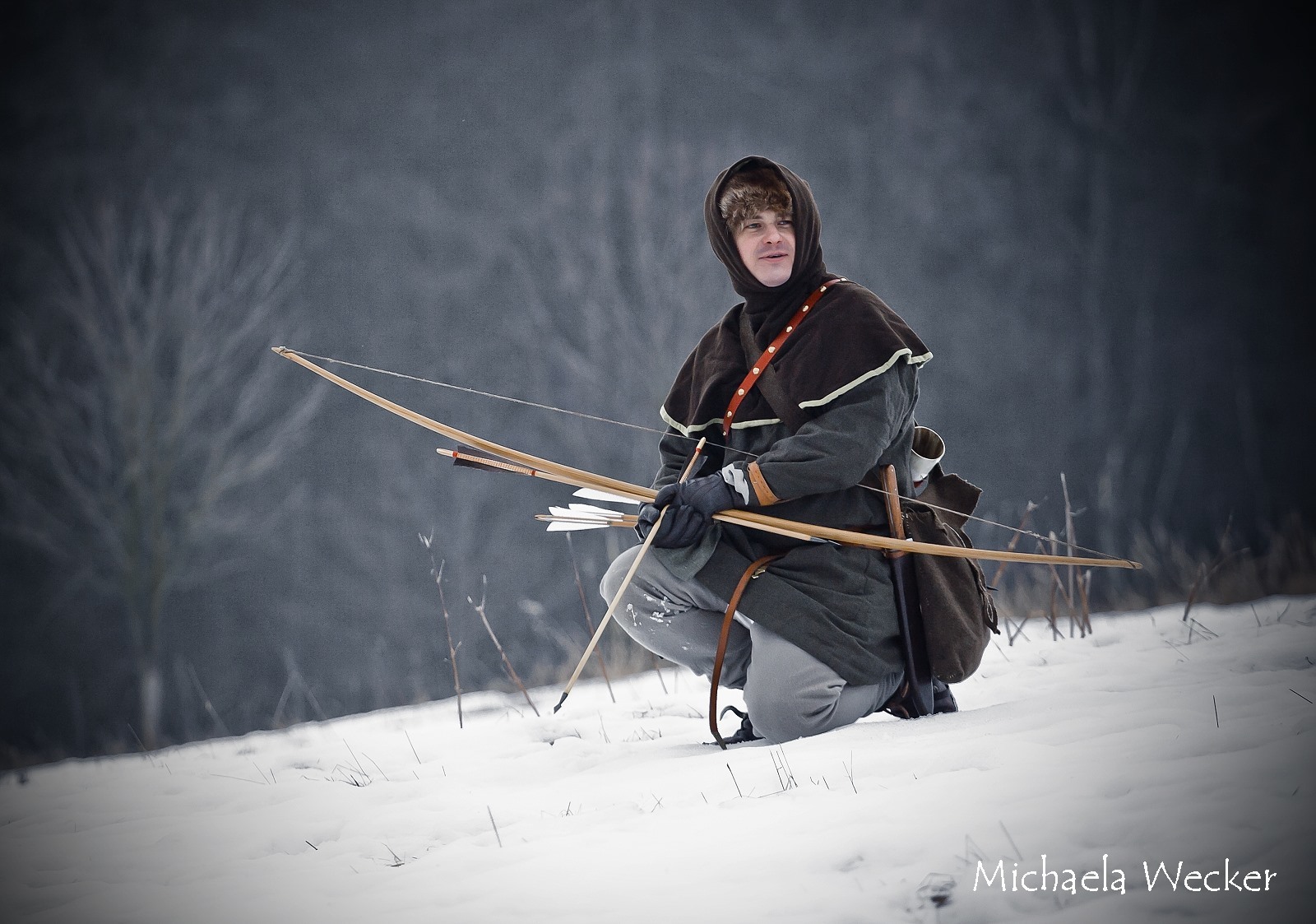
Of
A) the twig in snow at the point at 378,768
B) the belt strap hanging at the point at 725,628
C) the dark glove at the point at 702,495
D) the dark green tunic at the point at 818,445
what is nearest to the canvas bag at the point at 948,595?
the dark green tunic at the point at 818,445

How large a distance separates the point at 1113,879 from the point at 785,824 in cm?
49

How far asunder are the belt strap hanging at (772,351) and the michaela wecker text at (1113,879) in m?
1.33

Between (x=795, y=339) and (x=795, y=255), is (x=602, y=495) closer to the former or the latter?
(x=795, y=339)

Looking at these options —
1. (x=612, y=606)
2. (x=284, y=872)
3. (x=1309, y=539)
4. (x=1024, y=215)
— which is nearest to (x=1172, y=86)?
(x=1024, y=215)

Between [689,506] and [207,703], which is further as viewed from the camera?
[207,703]

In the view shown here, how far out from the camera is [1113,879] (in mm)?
1233

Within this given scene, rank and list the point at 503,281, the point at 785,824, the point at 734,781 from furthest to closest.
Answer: the point at 503,281, the point at 734,781, the point at 785,824

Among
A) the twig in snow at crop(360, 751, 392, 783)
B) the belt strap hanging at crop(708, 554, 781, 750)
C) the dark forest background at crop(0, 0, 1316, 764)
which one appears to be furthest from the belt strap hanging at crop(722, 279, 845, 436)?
the dark forest background at crop(0, 0, 1316, 764)

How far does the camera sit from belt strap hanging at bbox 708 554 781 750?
88.9 inches

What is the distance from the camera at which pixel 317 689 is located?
14.1 meters

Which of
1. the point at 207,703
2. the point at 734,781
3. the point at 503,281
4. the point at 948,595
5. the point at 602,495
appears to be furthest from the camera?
the point at 503,281

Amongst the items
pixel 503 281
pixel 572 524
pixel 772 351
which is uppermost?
pixel 503 281

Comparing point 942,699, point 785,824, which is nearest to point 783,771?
point 785,824

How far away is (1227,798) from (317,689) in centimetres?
1425
